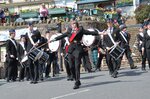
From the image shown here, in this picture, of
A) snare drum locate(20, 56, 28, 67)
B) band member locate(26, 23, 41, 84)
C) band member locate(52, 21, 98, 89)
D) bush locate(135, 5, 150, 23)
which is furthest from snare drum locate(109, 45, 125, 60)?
bush locate(135, 5, 150, 23)

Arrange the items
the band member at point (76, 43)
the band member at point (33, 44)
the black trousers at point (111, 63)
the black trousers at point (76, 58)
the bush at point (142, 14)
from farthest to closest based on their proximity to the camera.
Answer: the bush at point (142, 14) < the band member at point (33, 44) < the black trousers at point (111, 63) < the band member at point (76, 43) < the black trousers at point (76, 58)

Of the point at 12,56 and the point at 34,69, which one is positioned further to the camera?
the point at 12,56

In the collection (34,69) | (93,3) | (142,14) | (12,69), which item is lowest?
(34,69)

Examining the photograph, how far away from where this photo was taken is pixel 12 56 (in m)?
18.6

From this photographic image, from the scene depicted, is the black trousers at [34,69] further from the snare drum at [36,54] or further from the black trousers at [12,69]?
the black trousers at [12,69]

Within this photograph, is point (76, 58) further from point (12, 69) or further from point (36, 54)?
point (12, 69)

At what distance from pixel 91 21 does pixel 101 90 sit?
794 inches

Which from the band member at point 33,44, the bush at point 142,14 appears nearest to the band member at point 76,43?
the band member at point 33,44

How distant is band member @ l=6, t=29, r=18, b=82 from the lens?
726 inches

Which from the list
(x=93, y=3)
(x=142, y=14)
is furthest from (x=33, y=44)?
(x=93, y=3)

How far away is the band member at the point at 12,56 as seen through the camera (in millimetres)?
18438

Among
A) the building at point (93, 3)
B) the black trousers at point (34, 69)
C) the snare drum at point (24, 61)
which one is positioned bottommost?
the black trousers at point (34, 69)

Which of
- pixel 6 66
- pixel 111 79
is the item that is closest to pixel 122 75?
pixel 111 79

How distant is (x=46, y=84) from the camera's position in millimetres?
16203
